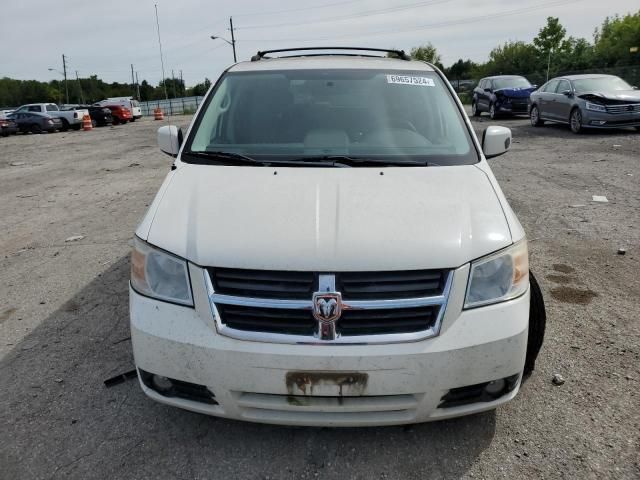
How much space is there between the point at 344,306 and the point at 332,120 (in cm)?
160

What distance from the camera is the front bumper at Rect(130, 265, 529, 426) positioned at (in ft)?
6.84

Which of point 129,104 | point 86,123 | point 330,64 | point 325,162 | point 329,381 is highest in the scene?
point 330,64

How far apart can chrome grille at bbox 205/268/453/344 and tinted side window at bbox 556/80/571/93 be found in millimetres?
14080

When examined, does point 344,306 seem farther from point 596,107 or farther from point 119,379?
point 596,107

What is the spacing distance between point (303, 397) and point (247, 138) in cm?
179

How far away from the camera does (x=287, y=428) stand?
8.44 ft

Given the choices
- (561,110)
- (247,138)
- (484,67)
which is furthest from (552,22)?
(247,138)

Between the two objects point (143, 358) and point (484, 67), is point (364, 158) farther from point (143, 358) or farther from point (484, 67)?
point (484, 67)

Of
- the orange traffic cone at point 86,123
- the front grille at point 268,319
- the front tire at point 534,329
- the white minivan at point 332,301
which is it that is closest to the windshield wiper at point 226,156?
the white minivan at point 332,301

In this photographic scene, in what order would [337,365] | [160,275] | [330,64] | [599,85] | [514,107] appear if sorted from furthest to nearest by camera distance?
[514,107] → [599,85] → [330,64] → [160,275] → [337,365]

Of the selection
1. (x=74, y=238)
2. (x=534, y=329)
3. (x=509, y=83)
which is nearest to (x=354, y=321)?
(x=534, y=329)

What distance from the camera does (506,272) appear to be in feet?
7.50

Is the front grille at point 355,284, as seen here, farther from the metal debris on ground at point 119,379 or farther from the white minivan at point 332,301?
the metal debris on ground at point 119,379

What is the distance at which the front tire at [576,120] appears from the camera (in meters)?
13.5
